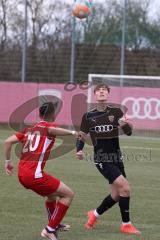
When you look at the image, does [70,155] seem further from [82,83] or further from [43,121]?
[43,121]

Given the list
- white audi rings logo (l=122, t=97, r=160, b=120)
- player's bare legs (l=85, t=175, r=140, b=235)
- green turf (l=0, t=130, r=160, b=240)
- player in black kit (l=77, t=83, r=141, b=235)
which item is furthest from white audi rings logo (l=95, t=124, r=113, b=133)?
white audi rings logo (l=122, t=97, r=160, b=120)

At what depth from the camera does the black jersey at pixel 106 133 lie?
8672mm

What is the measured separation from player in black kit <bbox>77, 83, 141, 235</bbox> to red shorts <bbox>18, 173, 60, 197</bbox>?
938 mm

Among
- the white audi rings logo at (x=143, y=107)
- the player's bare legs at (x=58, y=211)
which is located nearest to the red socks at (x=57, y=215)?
the player's bare legs at (x=58, y=211)

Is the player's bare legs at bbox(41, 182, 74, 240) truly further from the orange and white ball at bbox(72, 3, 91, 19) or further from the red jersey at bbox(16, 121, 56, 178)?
the orange and white ball at bbox(72, 3, 91, 19)

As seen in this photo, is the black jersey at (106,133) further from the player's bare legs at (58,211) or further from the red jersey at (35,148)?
the red jersey at (35,148)

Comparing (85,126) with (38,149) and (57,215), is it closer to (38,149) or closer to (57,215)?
(38,149)

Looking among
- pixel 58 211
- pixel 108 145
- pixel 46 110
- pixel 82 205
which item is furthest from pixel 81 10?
pixel 58 211

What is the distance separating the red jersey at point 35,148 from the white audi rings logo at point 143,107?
69.0ft

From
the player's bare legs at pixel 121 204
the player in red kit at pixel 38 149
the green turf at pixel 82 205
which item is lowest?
the green turf at pixel 82 205

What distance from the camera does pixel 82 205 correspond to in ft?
34.5

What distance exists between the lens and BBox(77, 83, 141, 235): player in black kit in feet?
28.2

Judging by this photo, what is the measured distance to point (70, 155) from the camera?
66.2 ft

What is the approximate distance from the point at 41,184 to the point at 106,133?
143cm
